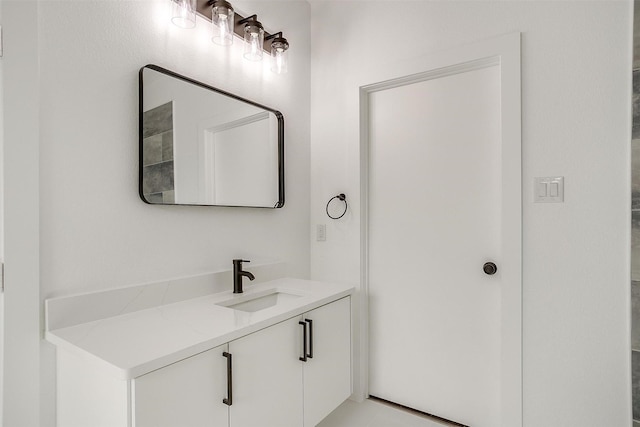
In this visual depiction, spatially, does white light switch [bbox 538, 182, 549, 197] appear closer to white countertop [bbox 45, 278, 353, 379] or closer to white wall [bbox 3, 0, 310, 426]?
white countertop [bbox 45, 278, 353, 379]

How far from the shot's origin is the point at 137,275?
148 centimetres

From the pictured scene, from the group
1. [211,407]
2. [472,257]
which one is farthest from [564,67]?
[211,407]

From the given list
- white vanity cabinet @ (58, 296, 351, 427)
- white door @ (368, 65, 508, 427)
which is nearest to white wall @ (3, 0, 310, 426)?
white vanity cabinet @ (58, 296, 351, 427)

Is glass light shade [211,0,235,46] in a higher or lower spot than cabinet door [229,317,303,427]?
higher

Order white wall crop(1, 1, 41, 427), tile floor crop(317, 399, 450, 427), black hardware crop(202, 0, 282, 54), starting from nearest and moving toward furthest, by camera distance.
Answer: white wall crop(1, 1, 41, 427) < black hardware crop(202, 0, 282, 54) < tile floor crop(317, 399, 450, 427)

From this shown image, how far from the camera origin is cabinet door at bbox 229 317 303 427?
1.29m

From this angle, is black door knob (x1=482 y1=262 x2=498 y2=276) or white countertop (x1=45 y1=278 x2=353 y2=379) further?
black door knob (x1=482 y1=262 x2=498 y2=276)

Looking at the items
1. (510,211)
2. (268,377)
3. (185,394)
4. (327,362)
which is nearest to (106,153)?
(185,394)

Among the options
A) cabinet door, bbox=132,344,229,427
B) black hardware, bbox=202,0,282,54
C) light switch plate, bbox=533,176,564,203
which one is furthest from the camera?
black hardware, bbox=202,0,282,54

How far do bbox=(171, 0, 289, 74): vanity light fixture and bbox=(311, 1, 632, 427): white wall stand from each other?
894mm

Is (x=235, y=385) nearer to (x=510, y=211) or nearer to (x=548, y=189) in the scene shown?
(x=510, y=211)

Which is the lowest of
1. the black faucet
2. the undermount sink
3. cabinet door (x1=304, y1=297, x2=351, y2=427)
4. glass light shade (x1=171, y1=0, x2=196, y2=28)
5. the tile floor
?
the tile floor

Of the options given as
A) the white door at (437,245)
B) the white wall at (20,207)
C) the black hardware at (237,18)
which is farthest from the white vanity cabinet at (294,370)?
the black hardware at (237,18)

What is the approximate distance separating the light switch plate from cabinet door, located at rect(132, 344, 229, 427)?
1496mm
